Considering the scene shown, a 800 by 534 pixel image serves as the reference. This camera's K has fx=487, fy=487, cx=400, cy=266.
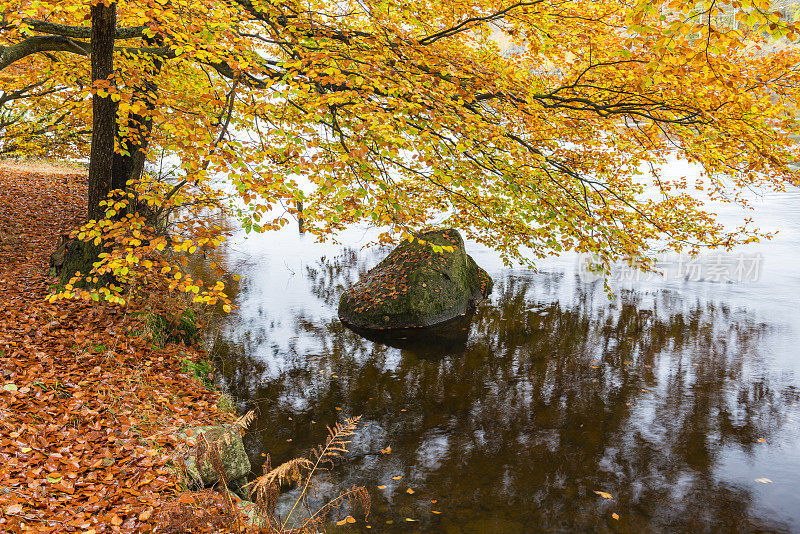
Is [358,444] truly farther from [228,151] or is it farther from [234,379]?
[228,151]

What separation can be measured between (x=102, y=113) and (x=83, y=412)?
4353 mm

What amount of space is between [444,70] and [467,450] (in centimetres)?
512

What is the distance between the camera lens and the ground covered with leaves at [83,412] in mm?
3955

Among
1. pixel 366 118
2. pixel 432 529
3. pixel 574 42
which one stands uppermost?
pixel 574 42

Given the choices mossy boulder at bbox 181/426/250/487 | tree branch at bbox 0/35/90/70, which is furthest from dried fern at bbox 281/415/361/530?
tree branch at bbox 0/35/90/70

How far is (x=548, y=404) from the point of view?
8.18 m

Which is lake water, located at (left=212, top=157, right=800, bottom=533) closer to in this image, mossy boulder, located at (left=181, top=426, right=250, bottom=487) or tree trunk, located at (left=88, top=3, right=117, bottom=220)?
mossy boulder, located at (left=181, top=426, right=250, bottom=487)

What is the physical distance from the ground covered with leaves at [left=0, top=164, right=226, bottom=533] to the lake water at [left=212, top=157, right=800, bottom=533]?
60.4 inches

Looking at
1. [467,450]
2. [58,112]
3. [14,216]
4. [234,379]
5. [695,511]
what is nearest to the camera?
[695,511]

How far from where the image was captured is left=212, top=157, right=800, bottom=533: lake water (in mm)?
5781

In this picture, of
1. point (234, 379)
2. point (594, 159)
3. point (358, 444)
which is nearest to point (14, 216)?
point (234, 379)

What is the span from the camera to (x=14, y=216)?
1243 cm

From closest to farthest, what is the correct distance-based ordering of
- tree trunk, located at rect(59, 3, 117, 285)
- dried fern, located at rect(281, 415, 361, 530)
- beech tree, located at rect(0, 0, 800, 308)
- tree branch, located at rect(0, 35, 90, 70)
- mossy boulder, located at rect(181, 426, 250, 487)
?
dried fern, located at rect(281, 415, 361, 530)
mossy boulder, located at rect(181, 426, 250, 487)
beech tree, located at rect(0, 0, 800, 308)
tree branch, located at rect(0, 35, 90, 70)
tree trunk, located at rect(59, 3, 117, 285)

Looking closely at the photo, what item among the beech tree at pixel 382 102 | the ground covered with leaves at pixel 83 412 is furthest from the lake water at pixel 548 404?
the beech tree at pixel 382 102
